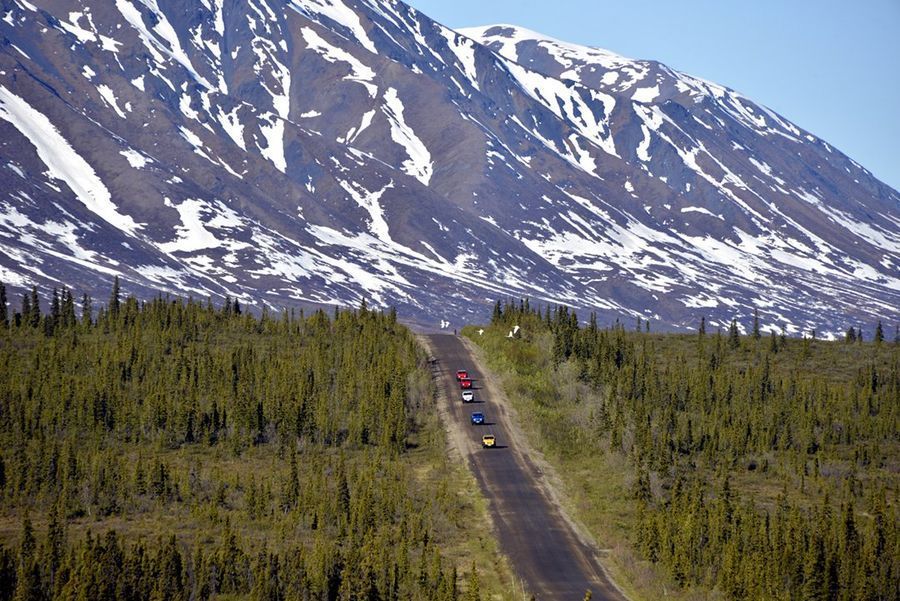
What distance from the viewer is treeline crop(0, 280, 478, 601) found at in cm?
7425

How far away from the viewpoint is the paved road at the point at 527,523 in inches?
3004

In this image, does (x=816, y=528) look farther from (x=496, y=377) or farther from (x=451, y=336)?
(x=451, y=336)

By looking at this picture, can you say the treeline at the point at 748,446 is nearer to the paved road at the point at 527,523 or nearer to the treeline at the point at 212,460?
the paved road at the point at 527,523

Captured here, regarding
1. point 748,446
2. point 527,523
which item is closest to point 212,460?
point 527,523

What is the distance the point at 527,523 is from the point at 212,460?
29.8 m

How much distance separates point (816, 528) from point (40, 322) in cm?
9387

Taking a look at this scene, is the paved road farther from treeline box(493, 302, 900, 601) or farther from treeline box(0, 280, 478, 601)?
treeline box(493, 302, 900, 601)

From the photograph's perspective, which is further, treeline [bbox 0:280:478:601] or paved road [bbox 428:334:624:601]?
paved road [bbox 428:334:624:601]

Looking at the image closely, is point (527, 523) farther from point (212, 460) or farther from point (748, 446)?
point (748, 446)

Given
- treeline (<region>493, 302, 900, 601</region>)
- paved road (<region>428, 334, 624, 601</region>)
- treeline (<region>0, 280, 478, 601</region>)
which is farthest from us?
treeline (<region>493, 302, 900, 601</region>)

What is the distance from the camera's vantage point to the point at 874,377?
129 metres

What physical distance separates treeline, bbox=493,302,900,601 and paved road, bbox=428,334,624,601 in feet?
15.8

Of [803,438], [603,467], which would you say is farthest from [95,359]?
[803,438]

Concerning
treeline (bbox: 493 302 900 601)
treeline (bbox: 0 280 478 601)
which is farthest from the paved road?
treeline (bbox: 493 302 900 601)
